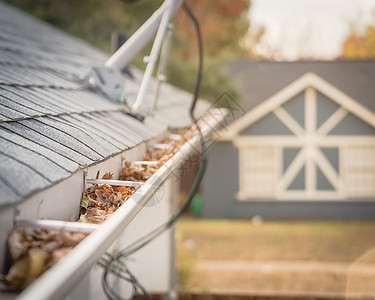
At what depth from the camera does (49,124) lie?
269 centimetres

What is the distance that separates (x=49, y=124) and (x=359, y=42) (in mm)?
34323

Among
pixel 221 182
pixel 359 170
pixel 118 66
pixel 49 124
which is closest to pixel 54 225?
pixel 49 124

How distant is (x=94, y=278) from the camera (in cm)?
437

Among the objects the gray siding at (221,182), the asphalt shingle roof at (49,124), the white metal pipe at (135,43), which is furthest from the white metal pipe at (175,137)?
the gray siding at (221,182)

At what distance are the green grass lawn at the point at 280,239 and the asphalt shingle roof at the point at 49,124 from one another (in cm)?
724

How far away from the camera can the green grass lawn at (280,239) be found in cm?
1204

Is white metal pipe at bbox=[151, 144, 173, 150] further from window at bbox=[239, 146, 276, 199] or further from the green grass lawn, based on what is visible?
window at bbox=[239, 146, 276, 199]

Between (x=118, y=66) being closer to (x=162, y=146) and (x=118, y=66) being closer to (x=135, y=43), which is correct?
(x=135, y=43)

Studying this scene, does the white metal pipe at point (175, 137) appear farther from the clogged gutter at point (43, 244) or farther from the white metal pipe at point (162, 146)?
the clogged gutter at point (43, 244)

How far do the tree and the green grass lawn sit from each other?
65.1ft

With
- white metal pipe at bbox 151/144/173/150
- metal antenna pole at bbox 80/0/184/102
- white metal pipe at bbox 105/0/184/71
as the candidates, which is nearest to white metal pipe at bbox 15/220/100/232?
white metal pipe at bbox 151/144/173/150

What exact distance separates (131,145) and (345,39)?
3475 centimetres

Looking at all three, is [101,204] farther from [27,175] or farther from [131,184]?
[27,175]

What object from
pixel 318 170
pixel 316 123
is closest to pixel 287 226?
pixel 318 170
